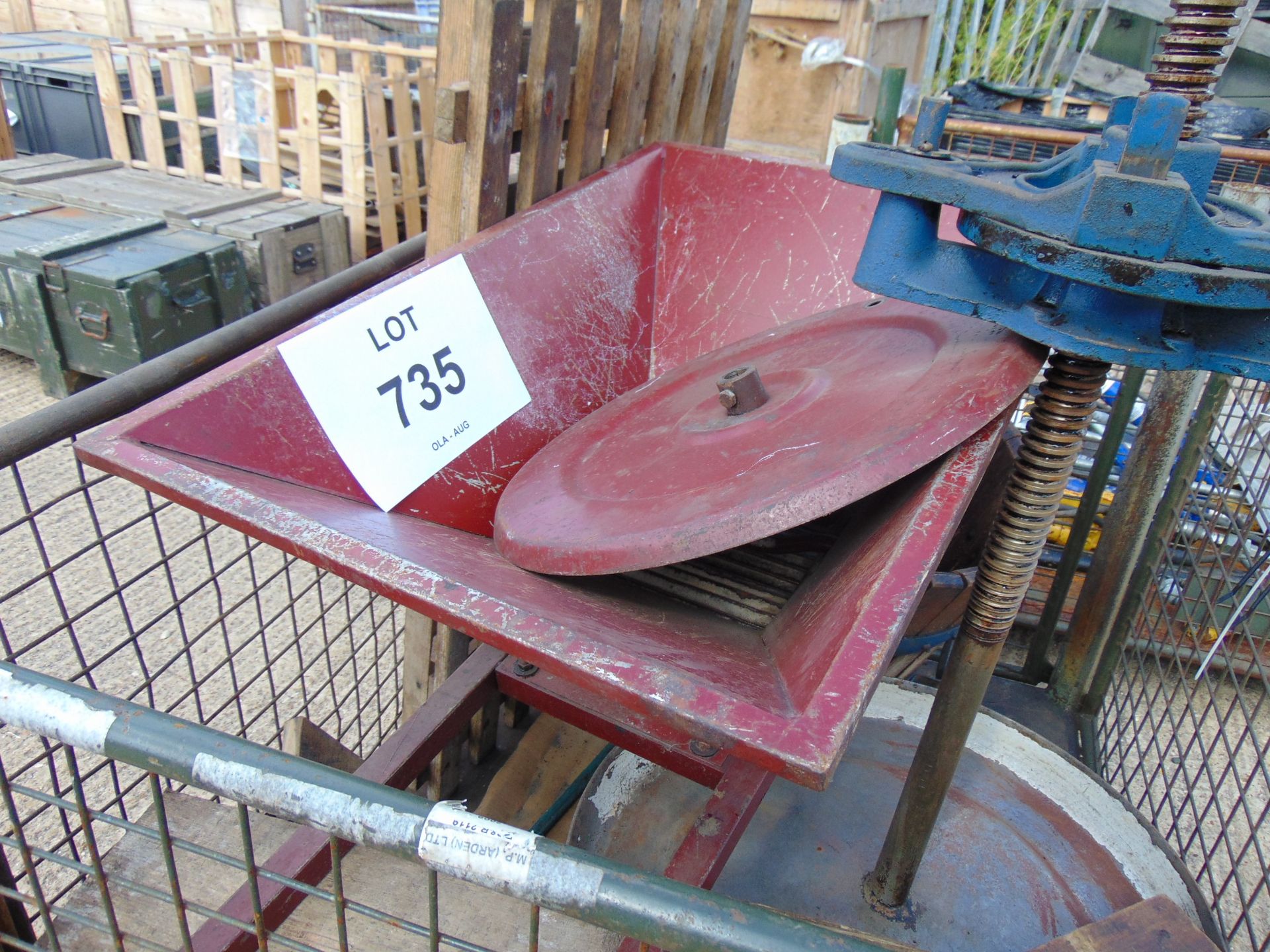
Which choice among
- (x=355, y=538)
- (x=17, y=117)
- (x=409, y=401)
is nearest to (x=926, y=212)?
(x=355, y=538)

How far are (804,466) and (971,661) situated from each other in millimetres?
461

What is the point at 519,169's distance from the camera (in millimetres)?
2010

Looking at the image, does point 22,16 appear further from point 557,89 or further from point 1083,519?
point 1083,519

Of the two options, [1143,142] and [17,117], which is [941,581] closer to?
[1143,142]

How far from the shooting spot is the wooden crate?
5238 mm

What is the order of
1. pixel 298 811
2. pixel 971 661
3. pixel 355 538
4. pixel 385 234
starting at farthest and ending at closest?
pixel 385 234
pixel 971 661
pixel 355 538
pixel 298 811

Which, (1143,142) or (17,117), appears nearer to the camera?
(1143,142)

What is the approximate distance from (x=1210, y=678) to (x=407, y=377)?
7.42ft

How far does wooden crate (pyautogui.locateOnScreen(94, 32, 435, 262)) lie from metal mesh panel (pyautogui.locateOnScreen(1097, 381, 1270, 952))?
14.4ft

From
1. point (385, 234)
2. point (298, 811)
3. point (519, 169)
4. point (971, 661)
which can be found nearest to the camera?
point (298, 811)

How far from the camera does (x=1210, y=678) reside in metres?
2.43

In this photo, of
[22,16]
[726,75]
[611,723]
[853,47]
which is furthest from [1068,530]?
[22,16]

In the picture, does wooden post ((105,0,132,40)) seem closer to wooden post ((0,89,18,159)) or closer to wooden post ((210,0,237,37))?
wooden post ((210,0,237,37))

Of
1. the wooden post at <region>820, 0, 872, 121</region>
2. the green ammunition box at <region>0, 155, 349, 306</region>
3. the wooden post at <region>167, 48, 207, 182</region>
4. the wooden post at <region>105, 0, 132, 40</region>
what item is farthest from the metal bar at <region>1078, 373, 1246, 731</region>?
the wooden post at <region>105, 0, 132, 40</region>
